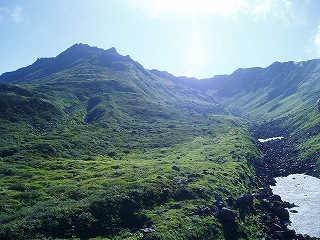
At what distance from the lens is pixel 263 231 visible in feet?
196

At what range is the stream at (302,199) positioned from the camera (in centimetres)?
6388

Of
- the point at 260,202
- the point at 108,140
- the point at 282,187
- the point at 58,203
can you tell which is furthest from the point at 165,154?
the point at 58,203

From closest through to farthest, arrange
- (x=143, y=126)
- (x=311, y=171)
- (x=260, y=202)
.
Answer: (x=260, y=202), (x=311, y=171), (x=143, y=126)

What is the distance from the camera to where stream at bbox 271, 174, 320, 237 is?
210 feet

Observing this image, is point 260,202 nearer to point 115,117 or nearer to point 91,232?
point 91,232

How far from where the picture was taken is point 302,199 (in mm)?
82562

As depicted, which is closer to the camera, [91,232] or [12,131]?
[91,232]

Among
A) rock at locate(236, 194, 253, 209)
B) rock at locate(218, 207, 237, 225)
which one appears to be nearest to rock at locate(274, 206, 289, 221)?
rock at locate(236, 194, 253, 209)

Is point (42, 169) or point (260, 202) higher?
point (260, 202)

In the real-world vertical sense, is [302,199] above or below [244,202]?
above

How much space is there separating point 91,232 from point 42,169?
45.4 metres

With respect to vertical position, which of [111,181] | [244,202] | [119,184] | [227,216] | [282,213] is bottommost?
[111,181]

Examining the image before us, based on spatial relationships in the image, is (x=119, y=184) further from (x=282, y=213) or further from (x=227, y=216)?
(x=282, y=213)

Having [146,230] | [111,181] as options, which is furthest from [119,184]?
[146,230]
